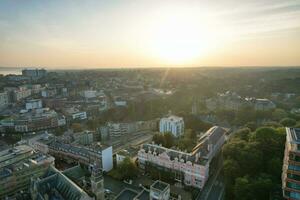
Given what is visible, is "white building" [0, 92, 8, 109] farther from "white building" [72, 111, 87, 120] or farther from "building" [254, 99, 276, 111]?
"building" [254, 99, 276, 111]

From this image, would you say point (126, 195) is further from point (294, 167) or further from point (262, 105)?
point (262, 105)

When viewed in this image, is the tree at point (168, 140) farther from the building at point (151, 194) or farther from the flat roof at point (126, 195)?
the flat roof at point (126, 195)

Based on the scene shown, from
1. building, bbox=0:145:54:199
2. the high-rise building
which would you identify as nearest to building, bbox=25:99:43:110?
building, bbox=0:145:54:199

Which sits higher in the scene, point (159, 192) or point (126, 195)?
point (159, 192)

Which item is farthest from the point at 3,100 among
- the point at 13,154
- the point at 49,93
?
the point at 13,154

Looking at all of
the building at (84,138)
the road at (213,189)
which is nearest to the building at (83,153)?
the building at (84,138)
